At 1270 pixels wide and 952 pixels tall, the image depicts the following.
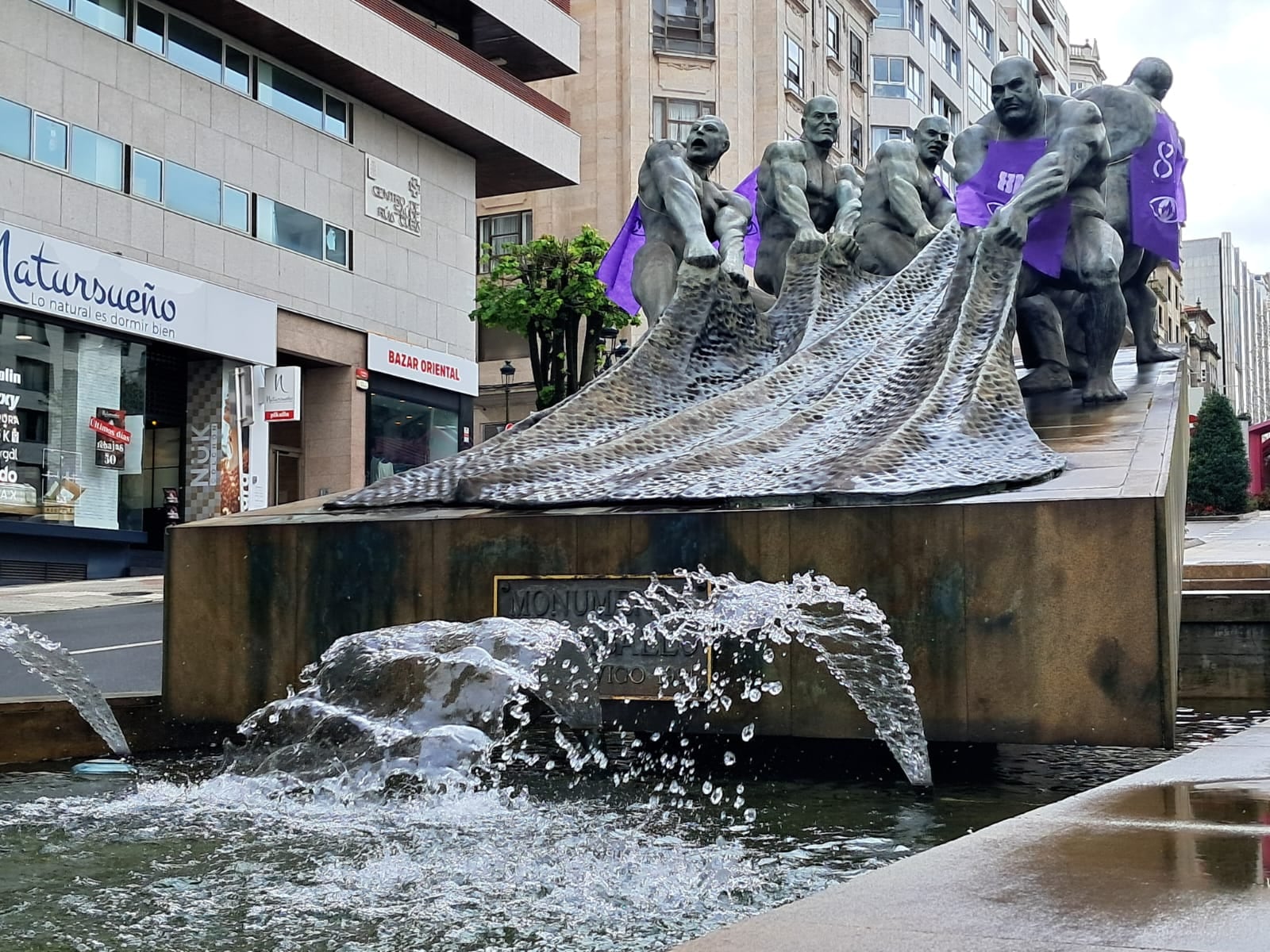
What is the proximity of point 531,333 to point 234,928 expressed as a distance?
2746 cm

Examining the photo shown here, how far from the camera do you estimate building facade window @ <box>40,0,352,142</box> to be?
23031 mm

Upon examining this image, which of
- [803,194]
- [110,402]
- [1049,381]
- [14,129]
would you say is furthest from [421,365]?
[1049,381]

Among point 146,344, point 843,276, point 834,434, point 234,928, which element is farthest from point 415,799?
point 146,344

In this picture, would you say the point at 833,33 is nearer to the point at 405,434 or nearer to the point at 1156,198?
the point at 405,434

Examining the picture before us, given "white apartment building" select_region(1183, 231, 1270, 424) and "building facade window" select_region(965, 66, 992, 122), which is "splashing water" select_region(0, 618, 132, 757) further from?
"white apartment building" select_region(1183, 231, 1270, 424)

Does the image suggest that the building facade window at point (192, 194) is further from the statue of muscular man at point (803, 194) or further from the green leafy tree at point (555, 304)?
the statue of muscular man at point (803, 194)

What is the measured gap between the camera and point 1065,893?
7.89ft

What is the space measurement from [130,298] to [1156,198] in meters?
17.3

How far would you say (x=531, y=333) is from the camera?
30500 mm

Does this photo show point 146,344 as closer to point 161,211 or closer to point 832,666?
point 161,211

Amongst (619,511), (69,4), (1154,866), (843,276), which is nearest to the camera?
(1154,866)

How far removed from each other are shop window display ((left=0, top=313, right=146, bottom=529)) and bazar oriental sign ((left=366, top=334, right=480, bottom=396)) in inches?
221

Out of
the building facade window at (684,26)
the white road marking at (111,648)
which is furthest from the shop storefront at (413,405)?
the white road marking at (111,648)

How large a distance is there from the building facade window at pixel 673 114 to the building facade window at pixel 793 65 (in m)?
3.98
